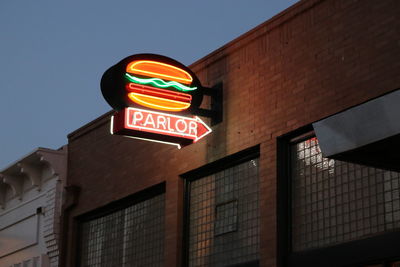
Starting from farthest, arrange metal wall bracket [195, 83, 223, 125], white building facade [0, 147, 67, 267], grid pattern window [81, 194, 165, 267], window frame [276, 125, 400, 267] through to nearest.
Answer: white building facade [0, 147, 67, 267] < grid pattern window [81, 194, 165, 267] < metal wall bracket [195, 83, 223, 125] < window frame [276, 125, 400, 267]

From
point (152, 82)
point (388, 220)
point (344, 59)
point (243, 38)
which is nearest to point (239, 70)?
point (243, 38)

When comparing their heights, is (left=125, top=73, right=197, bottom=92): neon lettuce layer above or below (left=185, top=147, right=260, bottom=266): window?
above

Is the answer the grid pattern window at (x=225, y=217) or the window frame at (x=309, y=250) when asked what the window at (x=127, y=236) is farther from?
the window frame at (x=309, y=250)

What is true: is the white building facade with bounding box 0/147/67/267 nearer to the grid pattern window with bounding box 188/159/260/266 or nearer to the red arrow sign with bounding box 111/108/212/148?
the grid pattern window with bounding box 188/159/260/266

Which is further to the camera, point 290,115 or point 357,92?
point 290,115

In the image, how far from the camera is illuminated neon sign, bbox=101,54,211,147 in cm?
1666

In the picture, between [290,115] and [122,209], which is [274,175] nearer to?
[290,115]

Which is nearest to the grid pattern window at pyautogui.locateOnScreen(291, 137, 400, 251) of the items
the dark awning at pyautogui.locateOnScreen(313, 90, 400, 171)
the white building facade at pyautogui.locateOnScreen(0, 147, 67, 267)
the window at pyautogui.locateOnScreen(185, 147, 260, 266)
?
the window at pyautogui.locateOnScreen(185, 147, 260, 266)

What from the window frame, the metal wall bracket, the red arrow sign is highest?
the metal wall bracket

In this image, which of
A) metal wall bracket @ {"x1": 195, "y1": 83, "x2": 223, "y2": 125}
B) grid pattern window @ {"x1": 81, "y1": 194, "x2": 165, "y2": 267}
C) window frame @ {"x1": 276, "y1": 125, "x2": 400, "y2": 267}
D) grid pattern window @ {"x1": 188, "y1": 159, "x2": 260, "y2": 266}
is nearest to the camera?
window frame @ {"x1": 276, "y1": 125, "x2": 400, "y2": 267}

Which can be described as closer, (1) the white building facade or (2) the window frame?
(2) the window frame

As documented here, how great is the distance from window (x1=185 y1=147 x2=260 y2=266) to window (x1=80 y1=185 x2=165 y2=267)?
4.18ft

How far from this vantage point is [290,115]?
51.4 feet

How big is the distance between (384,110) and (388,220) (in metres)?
3.93
